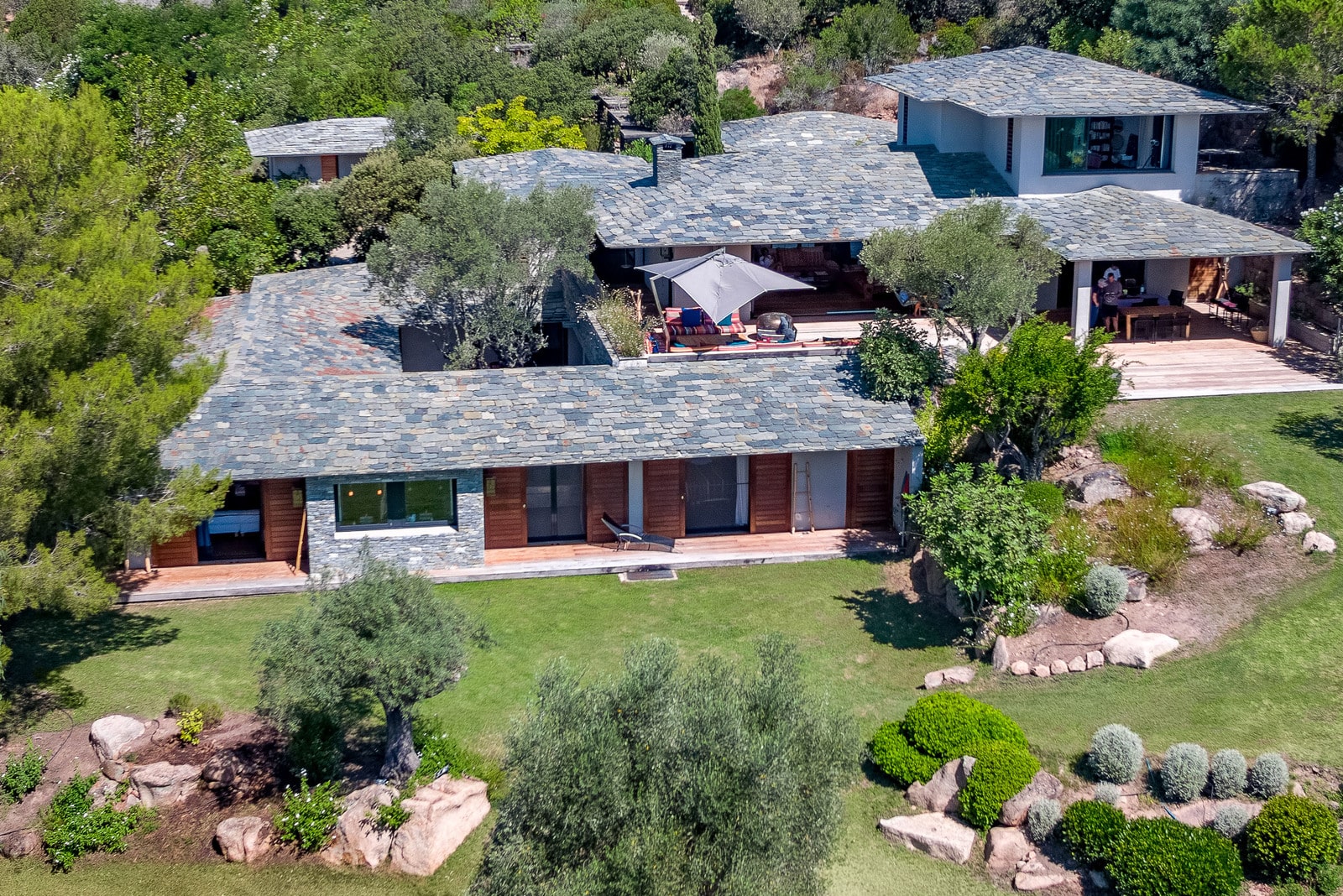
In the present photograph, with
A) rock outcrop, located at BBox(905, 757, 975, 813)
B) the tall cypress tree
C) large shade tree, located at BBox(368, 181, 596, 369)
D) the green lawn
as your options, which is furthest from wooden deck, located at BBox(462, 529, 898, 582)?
the tall cypress tree

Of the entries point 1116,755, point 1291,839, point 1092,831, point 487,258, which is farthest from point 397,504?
point 1291,839

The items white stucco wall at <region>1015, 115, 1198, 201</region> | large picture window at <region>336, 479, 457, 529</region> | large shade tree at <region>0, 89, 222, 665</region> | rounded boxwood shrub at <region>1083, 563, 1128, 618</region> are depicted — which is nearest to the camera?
large shade tree at <region>0, 89, 222, 665</region>

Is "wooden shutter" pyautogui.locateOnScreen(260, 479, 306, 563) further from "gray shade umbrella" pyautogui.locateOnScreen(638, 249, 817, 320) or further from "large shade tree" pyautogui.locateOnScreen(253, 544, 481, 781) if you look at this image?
"gray shade umbrella" pyautogui.locateOnScreen(638, 249, 817, 320)

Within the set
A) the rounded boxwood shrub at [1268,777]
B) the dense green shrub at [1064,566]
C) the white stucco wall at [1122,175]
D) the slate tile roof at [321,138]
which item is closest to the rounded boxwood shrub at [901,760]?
the rounded boxwood shrub at [1268,777]

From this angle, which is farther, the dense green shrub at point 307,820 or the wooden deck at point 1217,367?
the wooden deck at point 1217,367

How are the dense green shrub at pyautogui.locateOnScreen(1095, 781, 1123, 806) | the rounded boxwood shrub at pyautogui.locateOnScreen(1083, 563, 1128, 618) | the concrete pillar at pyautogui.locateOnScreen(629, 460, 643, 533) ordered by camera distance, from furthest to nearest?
1. the concrete pillar at pyautogui.locateOnScreen(629, 460, 643, 533)
2. the rounded boxwood shrub at pyautogui.locateOnScreen(1083, 563, 1128, 618)
3. the dense green shrub at pyautogui.locateOnScreen(1095, 781, 1123, 806)

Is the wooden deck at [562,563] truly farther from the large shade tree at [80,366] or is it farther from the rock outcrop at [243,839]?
the rock outcrop at [243,839]

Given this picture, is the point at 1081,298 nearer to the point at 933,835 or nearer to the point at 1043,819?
the point at 1043,819
